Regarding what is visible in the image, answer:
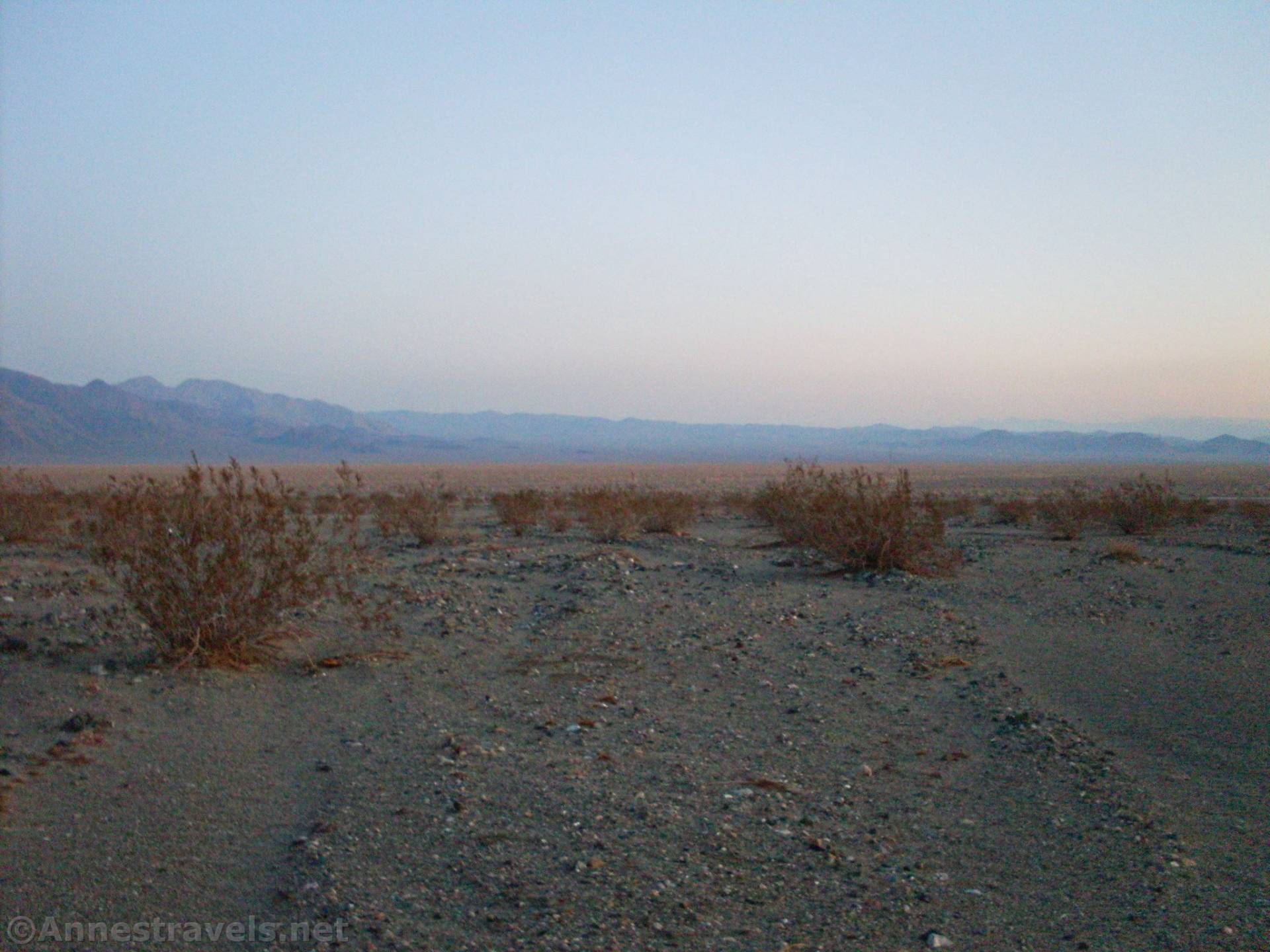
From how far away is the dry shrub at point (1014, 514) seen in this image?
98.2 feet

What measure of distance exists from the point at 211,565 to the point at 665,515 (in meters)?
15.5

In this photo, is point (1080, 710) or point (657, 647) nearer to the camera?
point (1080, 710)

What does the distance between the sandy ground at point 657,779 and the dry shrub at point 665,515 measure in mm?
10732

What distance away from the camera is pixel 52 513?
72.1 ft

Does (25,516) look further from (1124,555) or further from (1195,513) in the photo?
(1195,513)

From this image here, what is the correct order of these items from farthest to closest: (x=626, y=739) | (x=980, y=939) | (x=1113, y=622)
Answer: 1. (x=1113, y=622)
2. (x=626, y=739)
3. (x=980, y=939)

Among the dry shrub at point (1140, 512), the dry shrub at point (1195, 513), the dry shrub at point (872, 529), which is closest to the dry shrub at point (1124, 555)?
the dry shrub at point (872, 529)

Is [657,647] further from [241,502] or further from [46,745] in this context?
[46,745]

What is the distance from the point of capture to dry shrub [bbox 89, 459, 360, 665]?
962 centimetres

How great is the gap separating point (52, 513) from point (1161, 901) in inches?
881

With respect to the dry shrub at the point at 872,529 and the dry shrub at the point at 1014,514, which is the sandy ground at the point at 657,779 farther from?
the dry shrub at the point at 1014,514

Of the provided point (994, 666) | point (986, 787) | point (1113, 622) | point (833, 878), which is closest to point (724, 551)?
point (1113, 622)

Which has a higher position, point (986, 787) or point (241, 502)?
point (241, 502)

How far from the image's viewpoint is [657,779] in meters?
7.01
